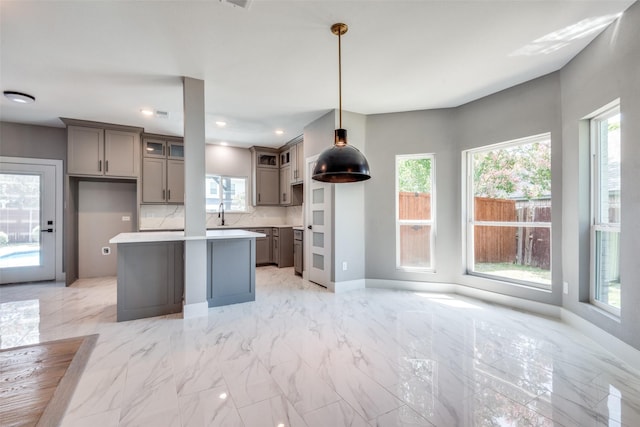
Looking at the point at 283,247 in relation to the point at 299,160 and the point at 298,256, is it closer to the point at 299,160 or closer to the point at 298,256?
the point at 298,256

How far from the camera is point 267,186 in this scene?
21.2 ft

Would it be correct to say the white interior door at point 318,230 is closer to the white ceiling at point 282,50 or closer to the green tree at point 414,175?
the green tree at point 414,175

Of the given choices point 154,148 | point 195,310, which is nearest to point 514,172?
point 195,310

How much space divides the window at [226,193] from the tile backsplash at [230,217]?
6.4 inches

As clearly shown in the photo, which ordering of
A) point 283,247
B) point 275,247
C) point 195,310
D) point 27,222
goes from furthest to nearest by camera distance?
point 275,247 < point 283,247 < point 27,222 < point 195,310

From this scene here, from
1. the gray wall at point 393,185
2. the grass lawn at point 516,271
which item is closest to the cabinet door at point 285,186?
the gray wall at point 393,185

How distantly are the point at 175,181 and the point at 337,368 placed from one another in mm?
4841

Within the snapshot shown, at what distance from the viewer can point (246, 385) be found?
1960mm

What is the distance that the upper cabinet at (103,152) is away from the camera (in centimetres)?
464

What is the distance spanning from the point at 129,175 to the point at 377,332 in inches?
191

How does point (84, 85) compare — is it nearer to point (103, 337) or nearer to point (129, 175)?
point (129, 175)

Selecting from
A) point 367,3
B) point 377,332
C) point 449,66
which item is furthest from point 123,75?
point 377,332

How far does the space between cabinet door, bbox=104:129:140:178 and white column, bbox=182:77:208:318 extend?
2.49 metres

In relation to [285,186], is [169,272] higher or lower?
lower
